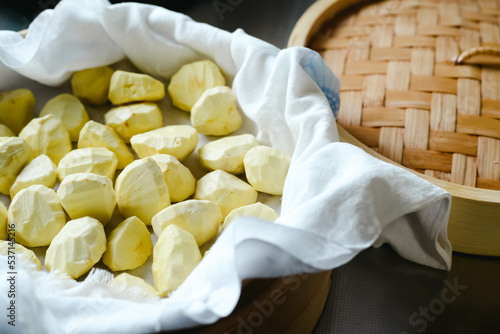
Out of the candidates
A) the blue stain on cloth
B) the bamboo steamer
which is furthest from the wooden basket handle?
the blue stain on cloth

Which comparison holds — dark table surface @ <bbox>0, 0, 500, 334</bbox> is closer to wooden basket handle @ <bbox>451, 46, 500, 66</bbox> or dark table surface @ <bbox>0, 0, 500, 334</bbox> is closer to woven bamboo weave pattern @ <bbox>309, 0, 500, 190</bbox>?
woven bamboo weave pattern @ <bbox>309, 0, 500, 190</bbox>

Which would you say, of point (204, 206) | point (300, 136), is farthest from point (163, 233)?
point (300, 136)

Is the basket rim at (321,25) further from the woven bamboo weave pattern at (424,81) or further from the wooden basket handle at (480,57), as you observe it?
the wooden basket handle at (480,57)

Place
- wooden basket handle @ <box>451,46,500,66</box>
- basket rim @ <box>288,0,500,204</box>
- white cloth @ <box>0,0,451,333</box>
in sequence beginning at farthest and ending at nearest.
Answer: wooden basket handle @ <box>451,46,500,66</box> → basket rim @ <box>288,0,500,204</box> → white cloth @ <box>0,0,451,333</box>

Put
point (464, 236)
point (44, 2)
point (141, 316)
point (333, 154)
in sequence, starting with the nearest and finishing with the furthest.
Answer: point (141, 316), point (333, 154), point (464, 236), point (44, 2)

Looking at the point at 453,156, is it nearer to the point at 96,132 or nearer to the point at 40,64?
the point at 96,132

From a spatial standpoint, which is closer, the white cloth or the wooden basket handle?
the white cloth
